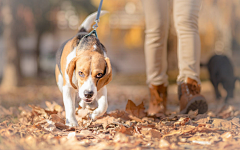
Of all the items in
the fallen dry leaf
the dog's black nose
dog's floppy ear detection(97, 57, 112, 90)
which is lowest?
the fallen dry leaf

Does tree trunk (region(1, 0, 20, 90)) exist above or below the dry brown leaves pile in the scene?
above

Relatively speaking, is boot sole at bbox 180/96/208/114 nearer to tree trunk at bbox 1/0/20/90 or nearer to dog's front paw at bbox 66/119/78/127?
dog's front paw at bbox 66/119/78/127

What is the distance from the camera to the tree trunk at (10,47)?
278 inches

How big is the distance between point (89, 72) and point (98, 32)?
1381 centimetres

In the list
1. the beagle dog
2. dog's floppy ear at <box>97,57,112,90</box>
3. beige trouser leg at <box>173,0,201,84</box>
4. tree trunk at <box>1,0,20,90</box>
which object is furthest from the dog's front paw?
tree trunk at <box>1,0,20,90</box>

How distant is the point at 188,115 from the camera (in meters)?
2.59

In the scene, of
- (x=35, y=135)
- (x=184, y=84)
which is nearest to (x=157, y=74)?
(x=184, y=84)

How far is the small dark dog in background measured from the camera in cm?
526

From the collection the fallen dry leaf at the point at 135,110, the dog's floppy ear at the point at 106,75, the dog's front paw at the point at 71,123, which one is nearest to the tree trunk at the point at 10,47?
the fallen dry leaf at the point at 135,110

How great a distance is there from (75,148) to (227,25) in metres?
15.5

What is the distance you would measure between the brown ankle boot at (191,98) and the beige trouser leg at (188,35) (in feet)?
0.25

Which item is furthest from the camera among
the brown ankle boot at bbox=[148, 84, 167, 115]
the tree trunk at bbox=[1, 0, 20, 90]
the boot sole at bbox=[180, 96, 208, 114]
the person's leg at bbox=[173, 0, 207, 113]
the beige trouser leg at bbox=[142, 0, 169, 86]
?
the tree trunk at bbox=[1, 0, 20, 90]

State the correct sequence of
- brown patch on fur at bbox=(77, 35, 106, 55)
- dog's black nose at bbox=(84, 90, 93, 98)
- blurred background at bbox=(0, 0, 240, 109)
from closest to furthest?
1. dog's black nose at bbox=(84, 90, 93, 98)
2. brown patch on fur at bbox=(77, 35, 106, 55)
3. blurred background at bbox=(0, 0, 240, 109)

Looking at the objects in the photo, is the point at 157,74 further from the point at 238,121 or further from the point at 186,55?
the point at 238,121
